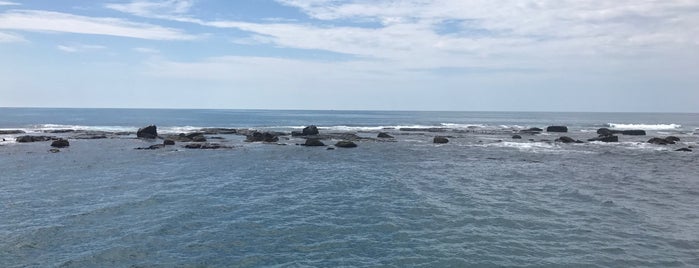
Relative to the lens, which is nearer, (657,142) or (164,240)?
(164,240)

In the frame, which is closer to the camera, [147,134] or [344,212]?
[344,212]

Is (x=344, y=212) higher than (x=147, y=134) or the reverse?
the reverse

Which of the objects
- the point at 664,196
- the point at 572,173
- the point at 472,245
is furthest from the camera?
the point at 572,173

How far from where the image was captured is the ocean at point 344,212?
1822cm

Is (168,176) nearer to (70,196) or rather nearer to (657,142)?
(70,196)

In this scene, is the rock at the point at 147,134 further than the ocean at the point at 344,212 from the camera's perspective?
Yes

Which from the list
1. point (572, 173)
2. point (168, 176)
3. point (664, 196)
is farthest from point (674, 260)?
point (168, 176)

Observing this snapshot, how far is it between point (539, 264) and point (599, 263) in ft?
7.24

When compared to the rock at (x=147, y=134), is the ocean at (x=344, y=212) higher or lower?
lower

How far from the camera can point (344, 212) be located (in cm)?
2559

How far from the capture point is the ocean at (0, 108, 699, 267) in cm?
1822

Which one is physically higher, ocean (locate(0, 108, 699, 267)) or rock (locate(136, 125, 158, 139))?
rock (locate(136, 125, 158, 139))

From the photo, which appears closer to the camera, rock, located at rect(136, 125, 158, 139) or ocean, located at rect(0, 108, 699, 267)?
ocean, located at rect(0, 108, 699, 267)

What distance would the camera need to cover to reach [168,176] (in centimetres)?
3759
